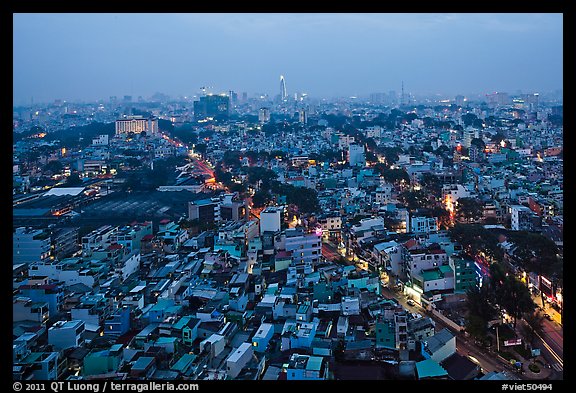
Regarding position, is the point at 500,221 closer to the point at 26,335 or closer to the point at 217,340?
the point at 217,340

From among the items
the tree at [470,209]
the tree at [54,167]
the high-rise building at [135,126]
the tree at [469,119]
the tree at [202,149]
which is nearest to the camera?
the tree at [470,209]

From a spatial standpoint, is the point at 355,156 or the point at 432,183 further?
the point at 355,156

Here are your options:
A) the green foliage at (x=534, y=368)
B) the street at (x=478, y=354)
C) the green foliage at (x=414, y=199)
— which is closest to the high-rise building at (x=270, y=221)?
the green foliage at (x=414, y=199)

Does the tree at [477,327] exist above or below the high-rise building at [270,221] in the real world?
below

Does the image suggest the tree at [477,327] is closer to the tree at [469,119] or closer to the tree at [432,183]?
the tree at [432,183]

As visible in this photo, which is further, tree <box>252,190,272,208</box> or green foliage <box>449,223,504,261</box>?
tree <box>252,190,272,208</box>

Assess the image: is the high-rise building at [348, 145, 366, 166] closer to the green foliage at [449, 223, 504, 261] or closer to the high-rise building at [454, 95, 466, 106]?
the green foliage at [449, 223, 504, 261]

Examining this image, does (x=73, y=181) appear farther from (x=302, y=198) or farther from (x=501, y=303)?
(x=501, y=303)

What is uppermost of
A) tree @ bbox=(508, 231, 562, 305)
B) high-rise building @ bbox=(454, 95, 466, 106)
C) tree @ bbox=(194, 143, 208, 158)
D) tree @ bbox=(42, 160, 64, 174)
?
high-rise building @ bbox=(454, 95, 466, 106)

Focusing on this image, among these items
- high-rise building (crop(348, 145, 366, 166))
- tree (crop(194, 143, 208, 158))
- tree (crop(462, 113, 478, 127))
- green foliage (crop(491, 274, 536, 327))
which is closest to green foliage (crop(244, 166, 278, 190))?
high-rise building (crop(348, 145, 366, 166))

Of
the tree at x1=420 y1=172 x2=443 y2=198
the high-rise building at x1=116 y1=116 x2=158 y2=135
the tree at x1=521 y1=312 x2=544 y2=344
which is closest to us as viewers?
the tree at x1=521 y1=312 x2=544 y2=344

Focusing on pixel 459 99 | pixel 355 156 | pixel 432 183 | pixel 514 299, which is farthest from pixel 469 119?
pixel 514 299

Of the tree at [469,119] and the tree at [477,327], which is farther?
the tree at [469,119]
